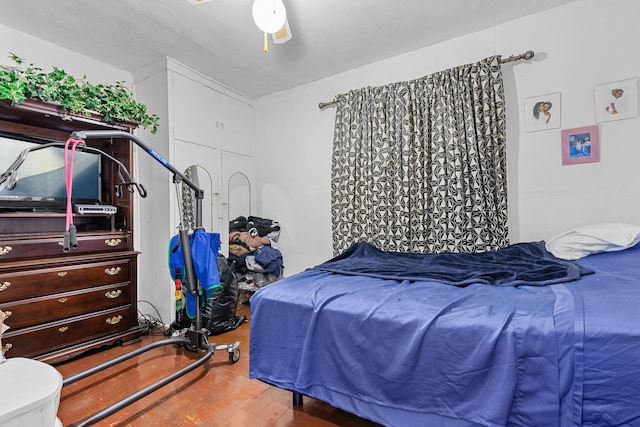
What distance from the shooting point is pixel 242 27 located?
2.42 metres

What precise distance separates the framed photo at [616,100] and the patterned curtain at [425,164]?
0.61 meters

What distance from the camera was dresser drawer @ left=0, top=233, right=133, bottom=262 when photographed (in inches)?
79.7

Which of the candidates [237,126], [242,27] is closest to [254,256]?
[237,126]

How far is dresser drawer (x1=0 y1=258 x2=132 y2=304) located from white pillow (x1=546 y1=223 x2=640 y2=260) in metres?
3.27

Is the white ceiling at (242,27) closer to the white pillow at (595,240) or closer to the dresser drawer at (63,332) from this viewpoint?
the white pillow at (595,240)

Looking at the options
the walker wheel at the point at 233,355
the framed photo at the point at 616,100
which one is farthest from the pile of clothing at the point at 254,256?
the framed photo at the point at 616,100

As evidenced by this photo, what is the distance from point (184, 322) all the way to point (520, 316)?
2.56m

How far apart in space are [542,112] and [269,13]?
215cm

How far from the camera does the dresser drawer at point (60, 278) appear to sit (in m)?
1.98

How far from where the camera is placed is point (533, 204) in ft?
7.91

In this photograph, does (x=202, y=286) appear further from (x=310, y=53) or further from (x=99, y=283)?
(x=310, y=53)

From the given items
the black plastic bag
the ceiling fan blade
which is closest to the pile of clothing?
the black plastic bag

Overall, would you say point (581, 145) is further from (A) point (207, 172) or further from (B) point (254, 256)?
(A) point (207, 172)

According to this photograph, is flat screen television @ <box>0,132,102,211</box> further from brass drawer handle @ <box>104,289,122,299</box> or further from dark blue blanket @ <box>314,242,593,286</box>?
dark blue blanket @ <box>314,242,593,286</box>
